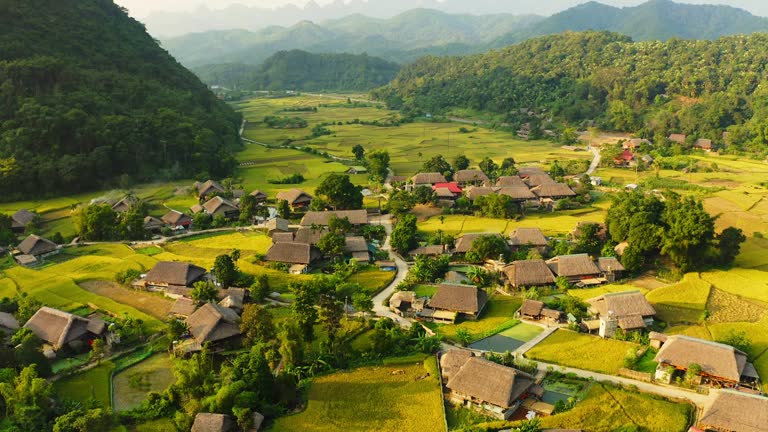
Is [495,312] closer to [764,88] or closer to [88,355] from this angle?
[88,355]

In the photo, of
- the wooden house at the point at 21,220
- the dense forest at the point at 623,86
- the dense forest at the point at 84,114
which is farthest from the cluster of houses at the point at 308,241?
the dense forest at the point at 623,86

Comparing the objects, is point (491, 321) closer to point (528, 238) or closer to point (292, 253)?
point (528, 238)

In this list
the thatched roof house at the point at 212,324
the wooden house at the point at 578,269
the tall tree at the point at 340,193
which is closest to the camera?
the thatched roof house at the point at 212,324

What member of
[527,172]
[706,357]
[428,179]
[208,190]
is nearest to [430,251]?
[706,357]

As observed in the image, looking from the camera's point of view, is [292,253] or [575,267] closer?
[575,267]

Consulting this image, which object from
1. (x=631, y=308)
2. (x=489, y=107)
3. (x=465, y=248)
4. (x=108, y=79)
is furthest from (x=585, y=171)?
(x=108, y=79)

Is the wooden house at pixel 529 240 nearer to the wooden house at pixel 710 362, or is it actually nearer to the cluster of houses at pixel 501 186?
the cluster of houses at pixel 501 186
